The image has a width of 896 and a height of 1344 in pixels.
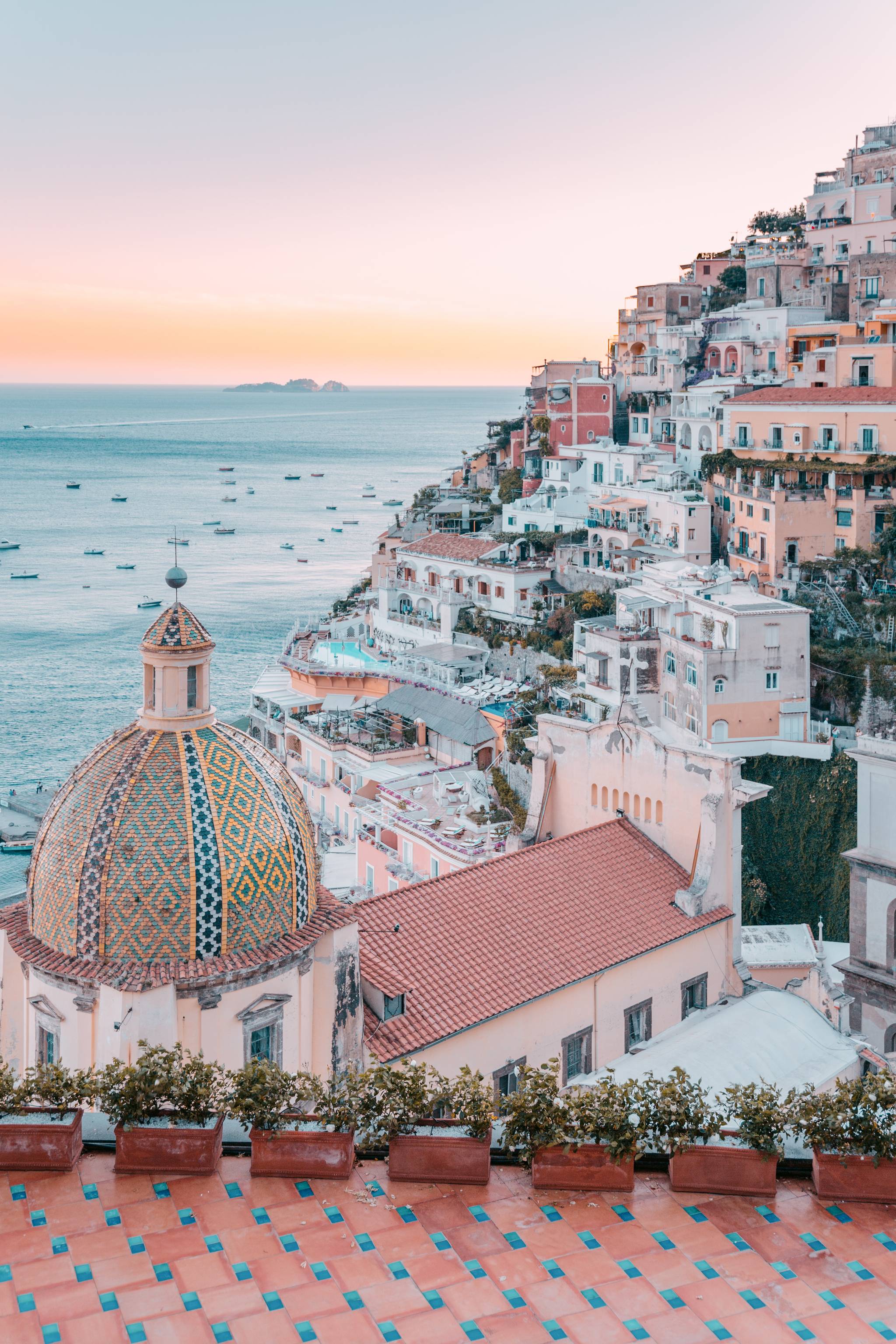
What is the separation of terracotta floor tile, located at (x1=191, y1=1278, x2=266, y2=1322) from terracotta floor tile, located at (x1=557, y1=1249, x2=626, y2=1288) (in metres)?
2.14

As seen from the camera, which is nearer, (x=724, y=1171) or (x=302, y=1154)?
(x=724, y=1171)

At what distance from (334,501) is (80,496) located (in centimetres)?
2898

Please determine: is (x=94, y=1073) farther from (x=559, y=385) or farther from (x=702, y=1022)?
(x=559, y=385)

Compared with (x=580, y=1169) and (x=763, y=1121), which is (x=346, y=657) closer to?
(x=580, y=1169)

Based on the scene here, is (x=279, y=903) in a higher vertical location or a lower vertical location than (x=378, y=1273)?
higher

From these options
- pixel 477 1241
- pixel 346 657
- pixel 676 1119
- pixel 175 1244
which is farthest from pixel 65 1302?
pixel 346 657

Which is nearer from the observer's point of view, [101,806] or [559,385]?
[101,806]

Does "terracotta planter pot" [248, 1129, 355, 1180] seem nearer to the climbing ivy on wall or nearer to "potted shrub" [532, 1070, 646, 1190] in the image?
"potted shrub" [532, 1070, 646, 1190]

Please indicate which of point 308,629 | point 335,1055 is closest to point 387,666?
point 308,629

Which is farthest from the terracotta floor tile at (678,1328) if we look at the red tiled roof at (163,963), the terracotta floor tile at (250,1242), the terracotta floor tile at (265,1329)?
the red tiled roof at (163,963)

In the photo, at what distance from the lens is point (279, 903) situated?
47.9 ft

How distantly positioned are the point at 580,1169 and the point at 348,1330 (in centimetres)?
228

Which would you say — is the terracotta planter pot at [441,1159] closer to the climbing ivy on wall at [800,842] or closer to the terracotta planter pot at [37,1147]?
the terracotta planter pot at [37,1147]

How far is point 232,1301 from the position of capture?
9336 millimetres
